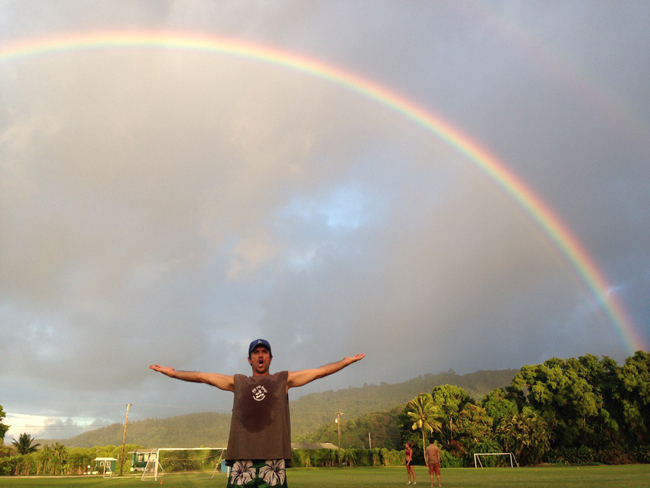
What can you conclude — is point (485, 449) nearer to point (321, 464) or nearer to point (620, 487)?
point (321, 464)

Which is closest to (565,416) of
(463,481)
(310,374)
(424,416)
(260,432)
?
(424,416)

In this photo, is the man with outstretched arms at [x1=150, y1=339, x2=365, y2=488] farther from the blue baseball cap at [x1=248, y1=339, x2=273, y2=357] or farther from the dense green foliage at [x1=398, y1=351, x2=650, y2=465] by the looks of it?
the dense green foliage at [x1=398, y1=351, x2=650, y2=465]

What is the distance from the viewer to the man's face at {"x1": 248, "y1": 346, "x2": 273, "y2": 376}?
12.8 ft

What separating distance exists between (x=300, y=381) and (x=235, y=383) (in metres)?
0.52

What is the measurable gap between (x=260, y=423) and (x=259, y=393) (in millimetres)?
215

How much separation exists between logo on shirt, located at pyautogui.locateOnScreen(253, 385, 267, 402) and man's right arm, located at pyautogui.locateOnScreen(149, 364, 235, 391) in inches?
9.8

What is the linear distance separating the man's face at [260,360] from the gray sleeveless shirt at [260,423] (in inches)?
7.5

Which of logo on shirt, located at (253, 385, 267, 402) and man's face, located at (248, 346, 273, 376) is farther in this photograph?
man's face, located at (248, 346, 273, 376)

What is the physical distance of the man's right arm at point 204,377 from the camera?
153 inches

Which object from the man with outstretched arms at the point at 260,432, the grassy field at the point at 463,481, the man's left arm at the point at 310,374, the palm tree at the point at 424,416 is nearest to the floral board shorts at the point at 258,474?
the man with outstretched arms at the point at 260,432

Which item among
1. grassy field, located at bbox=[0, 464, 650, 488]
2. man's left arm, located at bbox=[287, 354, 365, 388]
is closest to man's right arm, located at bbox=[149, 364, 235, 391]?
man's left arm, located at bbox=[287, 354, 365, 388]

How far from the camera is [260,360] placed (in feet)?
12.8

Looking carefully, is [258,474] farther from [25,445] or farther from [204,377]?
[25,445]

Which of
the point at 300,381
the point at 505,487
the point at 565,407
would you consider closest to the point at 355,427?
the point at 565,407
